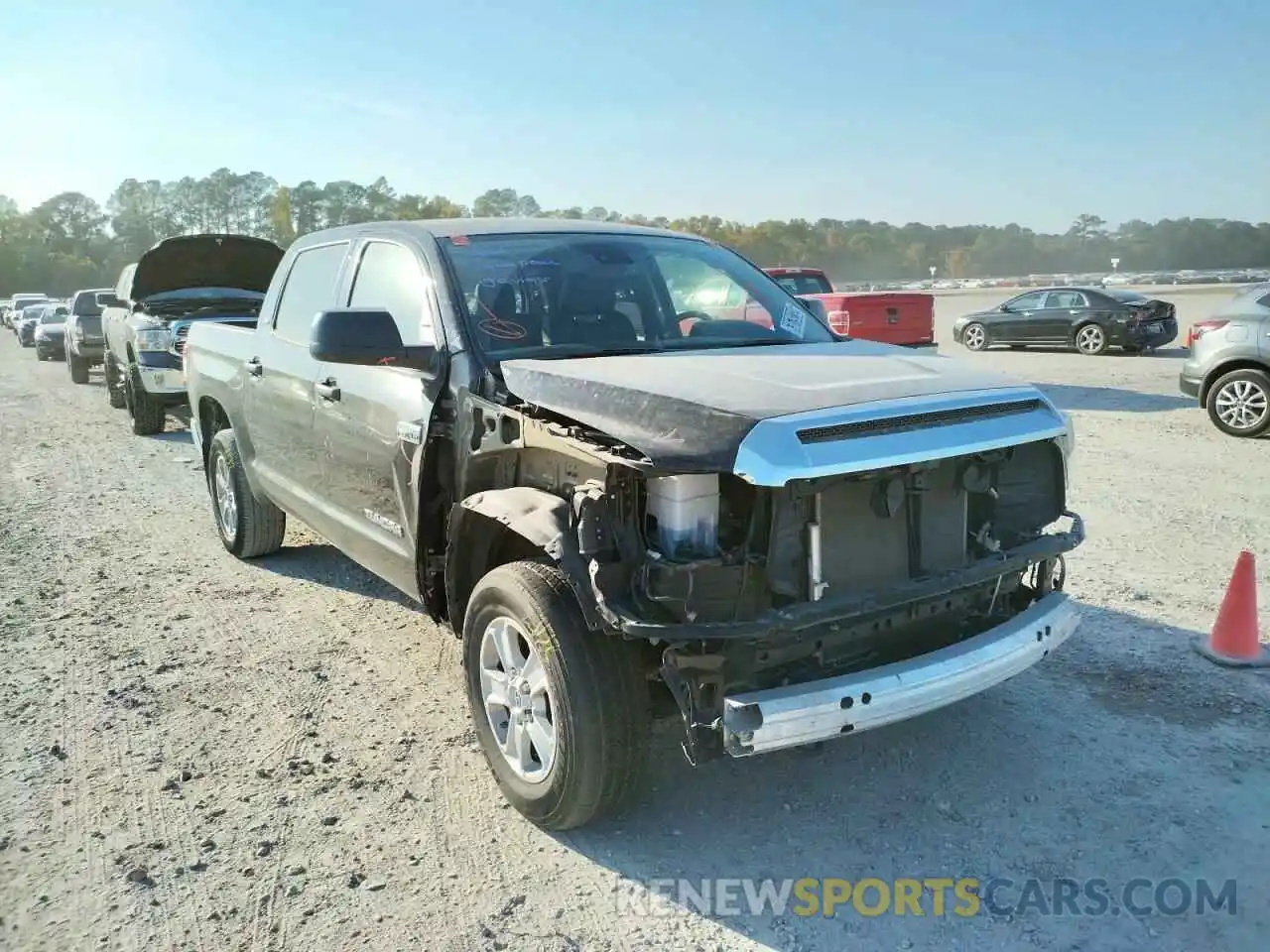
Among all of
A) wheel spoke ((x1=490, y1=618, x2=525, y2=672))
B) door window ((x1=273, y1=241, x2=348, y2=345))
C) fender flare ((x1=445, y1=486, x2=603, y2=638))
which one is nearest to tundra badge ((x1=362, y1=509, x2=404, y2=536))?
fender flare ((x1=445, y1=486, x2=603, y2=638))

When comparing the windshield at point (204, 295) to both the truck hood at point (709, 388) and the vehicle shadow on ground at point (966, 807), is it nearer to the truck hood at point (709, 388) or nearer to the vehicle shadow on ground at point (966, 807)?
the truck hood at point (709, 388)

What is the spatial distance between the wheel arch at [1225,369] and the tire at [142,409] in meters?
11.7

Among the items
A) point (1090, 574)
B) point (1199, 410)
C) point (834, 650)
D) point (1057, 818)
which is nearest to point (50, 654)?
point (834, 650)

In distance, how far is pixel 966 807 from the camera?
11.0 ft

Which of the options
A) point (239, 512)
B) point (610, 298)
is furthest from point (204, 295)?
point (610, 298)

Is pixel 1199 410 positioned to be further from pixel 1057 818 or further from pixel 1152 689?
pixel 1057 818

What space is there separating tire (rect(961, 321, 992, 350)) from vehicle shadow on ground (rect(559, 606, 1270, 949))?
19.2 meters

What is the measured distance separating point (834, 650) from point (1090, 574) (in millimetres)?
3382

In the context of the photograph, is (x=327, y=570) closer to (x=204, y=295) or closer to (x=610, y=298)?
(x=610, y=298)

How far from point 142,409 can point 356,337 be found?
9635mm

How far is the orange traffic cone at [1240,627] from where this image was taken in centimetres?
436

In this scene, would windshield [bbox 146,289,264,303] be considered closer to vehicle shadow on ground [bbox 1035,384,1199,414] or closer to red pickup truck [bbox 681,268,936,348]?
red pickup truck [bbox 681,268,936,348]

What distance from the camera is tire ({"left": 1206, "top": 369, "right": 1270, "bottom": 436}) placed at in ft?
32.6

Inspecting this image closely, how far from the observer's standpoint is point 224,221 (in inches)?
3684
